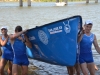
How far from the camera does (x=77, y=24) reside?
764 cm

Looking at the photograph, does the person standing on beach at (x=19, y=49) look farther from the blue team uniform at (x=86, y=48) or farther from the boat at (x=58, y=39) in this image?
the blue team uniform at (x=86, y=48)

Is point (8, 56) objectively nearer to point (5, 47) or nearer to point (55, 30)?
point (5, 47)

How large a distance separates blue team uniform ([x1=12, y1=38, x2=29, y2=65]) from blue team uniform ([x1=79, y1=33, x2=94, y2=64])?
146 centimetres

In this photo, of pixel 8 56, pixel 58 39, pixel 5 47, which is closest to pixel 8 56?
pixel 8 56

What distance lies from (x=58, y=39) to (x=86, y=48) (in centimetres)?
94

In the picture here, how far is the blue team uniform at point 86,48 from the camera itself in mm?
7262

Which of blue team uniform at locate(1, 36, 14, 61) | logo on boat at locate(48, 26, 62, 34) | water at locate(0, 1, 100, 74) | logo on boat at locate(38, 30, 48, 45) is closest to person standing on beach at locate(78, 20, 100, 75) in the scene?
logo on boat at locate(48, 26, 62, 34)

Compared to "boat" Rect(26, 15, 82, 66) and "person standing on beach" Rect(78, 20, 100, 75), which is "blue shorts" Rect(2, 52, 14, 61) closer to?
"boat" Rect(26, 15, 82, 66)

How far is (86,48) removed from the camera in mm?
7332

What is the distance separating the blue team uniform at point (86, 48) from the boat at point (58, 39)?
0.33m

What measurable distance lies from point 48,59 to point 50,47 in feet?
1.56

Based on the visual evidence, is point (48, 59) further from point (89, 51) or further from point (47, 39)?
point (89, 51)

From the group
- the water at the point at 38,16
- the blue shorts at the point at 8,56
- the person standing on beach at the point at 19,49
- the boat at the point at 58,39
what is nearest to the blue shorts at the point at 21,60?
the person standing on beach at the point at 19,49

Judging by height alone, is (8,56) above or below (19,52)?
below
